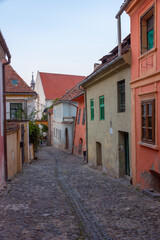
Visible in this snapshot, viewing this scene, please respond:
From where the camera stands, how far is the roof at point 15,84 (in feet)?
72.9

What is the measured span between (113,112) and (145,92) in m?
3.69

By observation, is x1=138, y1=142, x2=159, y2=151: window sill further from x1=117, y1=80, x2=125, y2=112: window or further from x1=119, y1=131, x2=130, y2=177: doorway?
x1=117, y1=80, x2=125, y2=112: window

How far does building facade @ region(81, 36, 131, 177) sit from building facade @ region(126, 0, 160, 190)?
2.49 feet

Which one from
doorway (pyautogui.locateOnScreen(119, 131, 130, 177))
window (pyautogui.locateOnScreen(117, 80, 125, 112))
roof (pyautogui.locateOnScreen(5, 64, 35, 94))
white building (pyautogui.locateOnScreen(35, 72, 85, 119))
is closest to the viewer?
window (pyautogui.locateOnScreen(117, 80, 125, 112))

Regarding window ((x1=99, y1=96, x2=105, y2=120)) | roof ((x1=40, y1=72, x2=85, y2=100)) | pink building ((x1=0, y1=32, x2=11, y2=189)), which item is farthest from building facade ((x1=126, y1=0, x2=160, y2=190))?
roof ((x1=40, y1=72, x2=85, y2=100))

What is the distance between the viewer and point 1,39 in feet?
30.7

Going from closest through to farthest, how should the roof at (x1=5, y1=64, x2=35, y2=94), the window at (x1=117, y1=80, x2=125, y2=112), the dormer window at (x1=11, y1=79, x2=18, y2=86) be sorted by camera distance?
the window at (x1=117, y1=80, x2=125, y2=112), the roof at (x1=5, y1=64, x2=35, y2=94), the dormer window at (x1=11, y1=79, x2=18, y2=86)

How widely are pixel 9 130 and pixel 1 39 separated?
4.37 m

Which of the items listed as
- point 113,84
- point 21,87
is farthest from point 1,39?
point 21,87

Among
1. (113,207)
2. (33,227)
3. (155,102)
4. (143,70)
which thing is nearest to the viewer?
(33,227)

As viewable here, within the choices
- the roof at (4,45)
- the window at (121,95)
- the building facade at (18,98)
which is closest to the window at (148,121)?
the window at (121,95)

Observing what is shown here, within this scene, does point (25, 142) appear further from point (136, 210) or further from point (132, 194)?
point (136, 210)

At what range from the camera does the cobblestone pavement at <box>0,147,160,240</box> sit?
4852 mm

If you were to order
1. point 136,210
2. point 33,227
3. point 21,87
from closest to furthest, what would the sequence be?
point 33,227, point 136,210, point 21,87
